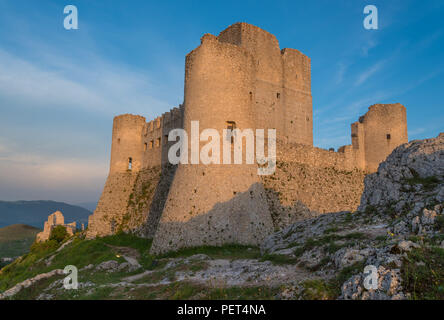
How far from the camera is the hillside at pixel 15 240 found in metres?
59.6

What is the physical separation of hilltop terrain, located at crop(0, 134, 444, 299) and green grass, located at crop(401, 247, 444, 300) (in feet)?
0.05

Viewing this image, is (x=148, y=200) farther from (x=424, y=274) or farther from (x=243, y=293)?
(x=424, y=274)

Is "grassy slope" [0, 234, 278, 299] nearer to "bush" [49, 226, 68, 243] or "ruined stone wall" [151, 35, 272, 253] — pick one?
"ruined stone wall" [151, 35, 272, 253]

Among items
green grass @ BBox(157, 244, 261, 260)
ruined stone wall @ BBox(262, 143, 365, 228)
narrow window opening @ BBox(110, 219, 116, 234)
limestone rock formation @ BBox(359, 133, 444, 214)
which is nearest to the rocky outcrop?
limestone rock formation @ BBox(359, 133, 444, 214)

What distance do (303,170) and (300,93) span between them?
8.05 meters

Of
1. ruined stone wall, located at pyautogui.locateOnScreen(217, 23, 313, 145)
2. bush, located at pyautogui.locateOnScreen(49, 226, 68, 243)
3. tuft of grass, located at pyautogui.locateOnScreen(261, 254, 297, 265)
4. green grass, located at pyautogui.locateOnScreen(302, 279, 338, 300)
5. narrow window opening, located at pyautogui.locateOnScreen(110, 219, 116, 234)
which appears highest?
ruined stone wall, located at pyautogui.locateOnScreen(217, 23, 313, 145)

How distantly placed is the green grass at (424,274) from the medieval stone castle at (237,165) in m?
11.0

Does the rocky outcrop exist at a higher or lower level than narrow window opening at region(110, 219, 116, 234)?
higher

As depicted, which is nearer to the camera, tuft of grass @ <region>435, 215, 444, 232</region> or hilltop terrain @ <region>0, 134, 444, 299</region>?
hilltop terrain @ <region>0, 134, 444, 299</region>

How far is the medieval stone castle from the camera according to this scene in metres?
17.0

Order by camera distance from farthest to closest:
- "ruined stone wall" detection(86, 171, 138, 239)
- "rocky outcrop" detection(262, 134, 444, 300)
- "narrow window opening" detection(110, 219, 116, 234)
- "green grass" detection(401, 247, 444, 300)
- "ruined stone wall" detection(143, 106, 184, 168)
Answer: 1. "ruined stone wall" detection(86, 171, 138, 239)
2. "narrow window opening" detection(110, 219, 116, 234)
3. "ruined stone wall" detection(143, 106, 184, 168)
4. "rocky outcrop" detection(262, 134, 444, 300)
5. "green grass" detection(401, 247, 444, 300)

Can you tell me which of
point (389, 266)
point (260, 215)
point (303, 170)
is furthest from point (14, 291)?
point (303, 170)

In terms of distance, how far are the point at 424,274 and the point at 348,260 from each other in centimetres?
164
